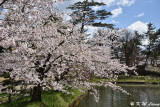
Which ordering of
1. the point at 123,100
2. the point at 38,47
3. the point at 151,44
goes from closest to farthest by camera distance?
the point at 38,47 < the point at 123,100 < the point at 151,44

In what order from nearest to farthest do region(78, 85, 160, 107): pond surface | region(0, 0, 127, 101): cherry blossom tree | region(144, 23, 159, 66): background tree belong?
region(0, 0, 127, 101): cherry blossom tree → region(78, 85, 160, 107): pond surface → region(144, 23, 159, 66): background tree

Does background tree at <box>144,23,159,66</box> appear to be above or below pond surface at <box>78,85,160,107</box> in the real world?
above

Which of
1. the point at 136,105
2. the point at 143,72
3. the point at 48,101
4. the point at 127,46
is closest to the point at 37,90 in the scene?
the point at 48,101

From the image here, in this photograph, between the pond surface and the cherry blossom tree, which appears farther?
the pond surface

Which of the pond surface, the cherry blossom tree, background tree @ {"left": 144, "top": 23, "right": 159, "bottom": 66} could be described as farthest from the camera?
background tree @ {"left": 144, "top": 23, "right": 159, "bottom": 66}

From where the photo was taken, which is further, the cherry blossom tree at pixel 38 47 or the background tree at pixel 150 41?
the background tree at pixel 150 41

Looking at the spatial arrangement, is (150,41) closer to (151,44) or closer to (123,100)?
(151,44)

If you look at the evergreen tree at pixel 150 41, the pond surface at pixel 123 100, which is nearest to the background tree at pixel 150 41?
the evergreen tree at pixel 150 41

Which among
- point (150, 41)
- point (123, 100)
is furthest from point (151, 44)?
point (123, 100)

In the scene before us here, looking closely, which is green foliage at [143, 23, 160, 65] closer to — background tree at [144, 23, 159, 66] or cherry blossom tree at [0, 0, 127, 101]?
background tree at [144, 23, 159, 66]

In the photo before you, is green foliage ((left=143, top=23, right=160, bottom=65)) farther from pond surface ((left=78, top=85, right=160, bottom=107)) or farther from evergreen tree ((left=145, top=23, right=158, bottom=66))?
pond surface ((left=78, top=85, right=160, bottom=107))

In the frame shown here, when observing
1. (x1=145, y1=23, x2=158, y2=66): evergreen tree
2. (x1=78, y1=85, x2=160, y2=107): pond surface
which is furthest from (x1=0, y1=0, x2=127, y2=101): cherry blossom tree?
(x1=145, y1=23, x2=158, y2=66): evergreen tree

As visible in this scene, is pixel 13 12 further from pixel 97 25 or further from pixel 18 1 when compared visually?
pixel 97 25

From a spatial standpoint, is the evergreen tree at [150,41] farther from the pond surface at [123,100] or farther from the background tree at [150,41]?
the pond surface at [123,100]
